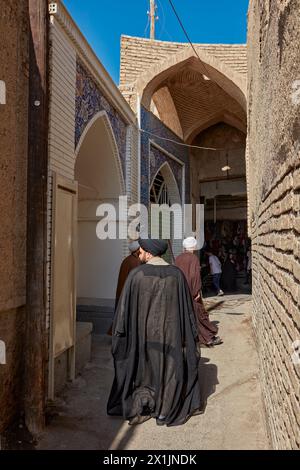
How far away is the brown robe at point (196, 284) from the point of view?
5.27m

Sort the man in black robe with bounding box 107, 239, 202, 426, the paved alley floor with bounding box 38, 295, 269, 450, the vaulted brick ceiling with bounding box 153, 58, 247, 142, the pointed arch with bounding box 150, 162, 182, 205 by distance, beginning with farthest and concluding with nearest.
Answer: the vaulted brick ceiling with bounding box 153, 58, 247, 142, the pointed arch with bounding box 150, 162, 182, 205, the man in black robe with bounding box 107, 239, 202, 426, the paved alley floor with bounding box 38, 295, 269, 450

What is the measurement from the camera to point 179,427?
3115mm

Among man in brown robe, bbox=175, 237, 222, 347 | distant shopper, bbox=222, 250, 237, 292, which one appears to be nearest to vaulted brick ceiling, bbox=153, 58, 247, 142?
distant shopper, bbox=222, 250, 237, 292

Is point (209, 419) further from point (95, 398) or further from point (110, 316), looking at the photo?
point (110, 316)

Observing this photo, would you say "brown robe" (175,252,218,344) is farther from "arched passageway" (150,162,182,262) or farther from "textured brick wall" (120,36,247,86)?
"textured brick wall" (120,36,247,86)

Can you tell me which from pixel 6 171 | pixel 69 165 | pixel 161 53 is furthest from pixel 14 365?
pixel 161 53

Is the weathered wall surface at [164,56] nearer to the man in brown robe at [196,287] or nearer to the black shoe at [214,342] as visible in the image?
the man in brown robe at [196,287]

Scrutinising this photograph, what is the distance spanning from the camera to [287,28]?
5.62 ft

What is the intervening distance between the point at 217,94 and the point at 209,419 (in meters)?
8.77

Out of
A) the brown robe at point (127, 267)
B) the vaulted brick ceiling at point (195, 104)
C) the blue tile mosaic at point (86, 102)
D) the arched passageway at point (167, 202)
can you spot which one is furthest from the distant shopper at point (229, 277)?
the brown robe at point (127, 267)

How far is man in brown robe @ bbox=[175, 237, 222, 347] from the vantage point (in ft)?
17.3

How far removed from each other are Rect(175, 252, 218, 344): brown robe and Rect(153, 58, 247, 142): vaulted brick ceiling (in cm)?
560

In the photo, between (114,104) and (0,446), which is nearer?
(0,446)

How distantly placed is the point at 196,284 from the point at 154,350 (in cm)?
210
